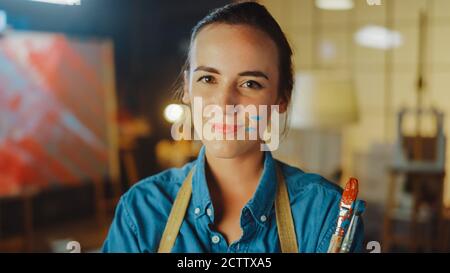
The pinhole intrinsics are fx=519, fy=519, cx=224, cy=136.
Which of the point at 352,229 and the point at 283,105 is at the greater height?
the point at 283,105

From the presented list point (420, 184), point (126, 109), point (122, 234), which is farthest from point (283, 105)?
point (126, 109)

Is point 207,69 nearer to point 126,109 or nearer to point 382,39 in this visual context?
point 126,109

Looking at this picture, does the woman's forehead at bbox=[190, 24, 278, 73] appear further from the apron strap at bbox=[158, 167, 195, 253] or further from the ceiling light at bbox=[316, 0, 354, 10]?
the ceiling light at bbox=[316, 0, 354, 10]

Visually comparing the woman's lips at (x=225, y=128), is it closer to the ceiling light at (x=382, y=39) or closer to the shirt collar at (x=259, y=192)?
the shirt collar at (x=259, y=192)

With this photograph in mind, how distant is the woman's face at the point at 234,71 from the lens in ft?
2.78

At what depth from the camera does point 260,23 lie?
851 millimetres

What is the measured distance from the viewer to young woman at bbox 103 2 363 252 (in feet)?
2.79

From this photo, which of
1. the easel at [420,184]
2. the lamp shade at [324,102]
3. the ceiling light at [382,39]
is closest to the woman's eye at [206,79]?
the easel at [420,184]

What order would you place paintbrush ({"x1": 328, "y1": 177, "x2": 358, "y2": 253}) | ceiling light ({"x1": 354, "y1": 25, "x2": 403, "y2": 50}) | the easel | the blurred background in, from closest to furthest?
paintbrush ({"x1": 328, "y1": 177, "x2": 358, "y2": 253}) → the easel → the blurred background → ceiling light ({"x1": 354, "y1": 25, "x2": 403, "y2": 50})

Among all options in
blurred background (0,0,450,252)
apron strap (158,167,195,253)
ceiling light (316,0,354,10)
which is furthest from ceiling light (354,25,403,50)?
apron strap (158,167,195,253)

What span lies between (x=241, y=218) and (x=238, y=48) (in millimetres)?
290

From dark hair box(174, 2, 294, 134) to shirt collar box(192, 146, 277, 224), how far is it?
0.13 meters

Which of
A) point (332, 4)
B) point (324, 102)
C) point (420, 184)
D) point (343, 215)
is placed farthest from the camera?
point (324, 102)
